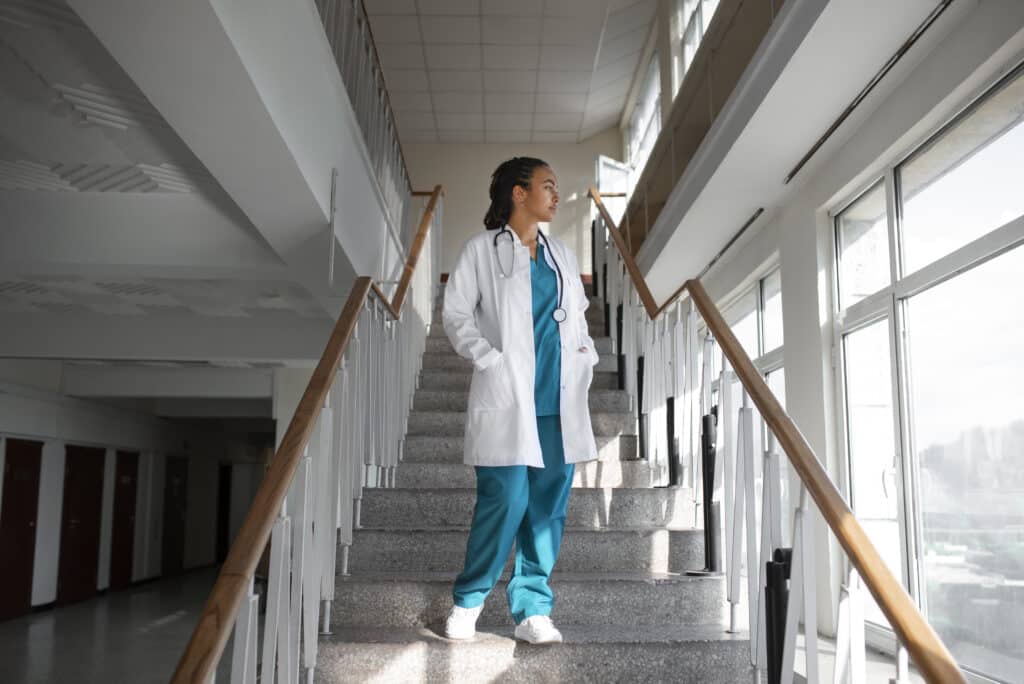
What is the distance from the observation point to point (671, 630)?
272 centimetres

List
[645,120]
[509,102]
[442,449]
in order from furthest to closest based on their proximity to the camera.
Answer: [509,102], [645,120], [442,449]

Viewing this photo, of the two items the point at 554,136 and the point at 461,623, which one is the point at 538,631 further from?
the point at 554,136

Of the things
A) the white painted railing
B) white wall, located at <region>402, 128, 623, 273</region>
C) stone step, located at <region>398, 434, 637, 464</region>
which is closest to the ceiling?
white wall, located at <region>402, 128, 623, 273</region>

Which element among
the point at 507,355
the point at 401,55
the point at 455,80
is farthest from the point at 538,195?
the point at 455,80

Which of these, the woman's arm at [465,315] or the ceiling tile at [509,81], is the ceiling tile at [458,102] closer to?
the ceiling tile at [509,81]

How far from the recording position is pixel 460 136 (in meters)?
12.0

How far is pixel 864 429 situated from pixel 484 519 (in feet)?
9.88

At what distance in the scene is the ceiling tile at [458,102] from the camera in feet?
35.2

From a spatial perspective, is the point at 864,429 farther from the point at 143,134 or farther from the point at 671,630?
the point at 143,134

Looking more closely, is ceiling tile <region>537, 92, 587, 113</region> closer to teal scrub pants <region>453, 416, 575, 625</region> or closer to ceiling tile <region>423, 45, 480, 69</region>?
ceiling tile <region>423, 45, 480, 69</region>

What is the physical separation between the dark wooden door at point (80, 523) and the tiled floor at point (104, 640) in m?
0.27

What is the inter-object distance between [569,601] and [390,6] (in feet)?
23.6

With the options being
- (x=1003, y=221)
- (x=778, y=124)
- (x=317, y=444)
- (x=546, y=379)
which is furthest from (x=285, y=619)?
(x=778, y=124)

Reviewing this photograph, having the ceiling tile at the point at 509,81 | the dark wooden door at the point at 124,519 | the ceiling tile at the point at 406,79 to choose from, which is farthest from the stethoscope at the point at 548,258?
the dark wooden door at the point at 124,519
